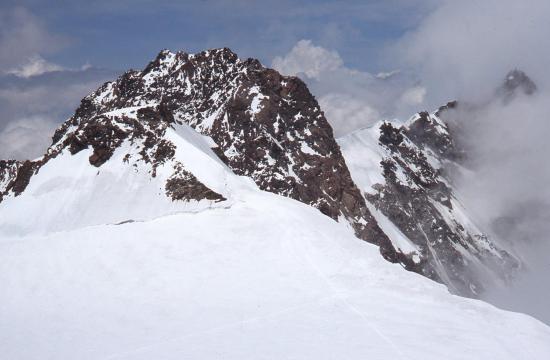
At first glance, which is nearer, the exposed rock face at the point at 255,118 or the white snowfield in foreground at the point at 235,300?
the white snowfield in foreground at the point at 235,300

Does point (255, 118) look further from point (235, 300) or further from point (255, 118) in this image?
point (235, 300)

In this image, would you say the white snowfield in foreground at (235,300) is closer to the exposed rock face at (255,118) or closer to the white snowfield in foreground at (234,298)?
the white snowfield in foreground at (234,298)

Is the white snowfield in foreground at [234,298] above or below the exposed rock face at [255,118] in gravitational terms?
below

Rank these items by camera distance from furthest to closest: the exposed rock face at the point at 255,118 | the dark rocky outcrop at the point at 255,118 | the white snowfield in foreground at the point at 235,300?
the dark rocky outcrop at the point at 255,118
the exposed rock face at the point at 255,118
the white snowfield in foreground at the point at 235,300

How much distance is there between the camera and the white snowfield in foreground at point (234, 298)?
20906mm

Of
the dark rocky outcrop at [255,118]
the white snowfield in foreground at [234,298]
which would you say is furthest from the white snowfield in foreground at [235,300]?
the dark rocky outcrop at [255,118]

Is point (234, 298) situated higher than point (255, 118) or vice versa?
point (255, 118)

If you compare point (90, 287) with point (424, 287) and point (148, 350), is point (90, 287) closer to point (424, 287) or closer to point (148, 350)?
point (148, 350)

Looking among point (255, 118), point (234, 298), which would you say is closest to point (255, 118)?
point (255, 118)

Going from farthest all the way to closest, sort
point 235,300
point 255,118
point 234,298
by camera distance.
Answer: point 255,118
point 234,298
point 235,300

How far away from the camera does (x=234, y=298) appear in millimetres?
24734

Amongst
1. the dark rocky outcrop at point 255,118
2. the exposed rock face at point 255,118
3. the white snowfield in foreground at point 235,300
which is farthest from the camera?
the dark rocky outcrop at point 255,118

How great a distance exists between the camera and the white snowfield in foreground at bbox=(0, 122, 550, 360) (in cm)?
2091

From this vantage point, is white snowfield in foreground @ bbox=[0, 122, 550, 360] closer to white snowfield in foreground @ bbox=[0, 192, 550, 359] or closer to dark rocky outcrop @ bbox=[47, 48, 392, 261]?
white snowfield in foreground @ bbox=[0, 192, 550, 359]
